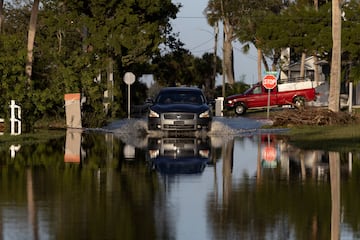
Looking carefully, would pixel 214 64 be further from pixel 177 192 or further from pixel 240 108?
pixel 177 192

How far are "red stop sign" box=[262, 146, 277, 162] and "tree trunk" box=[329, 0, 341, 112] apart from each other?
15.0 metres

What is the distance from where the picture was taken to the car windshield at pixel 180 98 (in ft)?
114

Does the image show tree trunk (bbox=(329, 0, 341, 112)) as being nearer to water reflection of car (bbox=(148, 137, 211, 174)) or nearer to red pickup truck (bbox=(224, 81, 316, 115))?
water reflection of car (bbox=(148, 137, 211, 174))

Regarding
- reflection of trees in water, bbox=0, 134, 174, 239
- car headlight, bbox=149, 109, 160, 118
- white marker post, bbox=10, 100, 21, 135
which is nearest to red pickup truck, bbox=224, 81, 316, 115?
car headlight, bbox=149, 109, 160, 118

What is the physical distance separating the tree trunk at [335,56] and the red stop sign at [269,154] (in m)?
15.0

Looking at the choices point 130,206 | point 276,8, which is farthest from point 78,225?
point 276,8

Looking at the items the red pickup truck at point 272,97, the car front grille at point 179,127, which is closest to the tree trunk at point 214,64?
the red pickup truck at point 272,97

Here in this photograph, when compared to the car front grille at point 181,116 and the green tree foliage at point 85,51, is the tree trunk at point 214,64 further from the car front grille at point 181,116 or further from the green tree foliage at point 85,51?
the car front grille at point 181,116

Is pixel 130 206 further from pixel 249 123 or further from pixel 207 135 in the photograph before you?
pixel 249 123

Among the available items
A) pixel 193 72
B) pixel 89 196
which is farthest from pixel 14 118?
pixel 193 72

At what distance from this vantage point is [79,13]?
5591 cm

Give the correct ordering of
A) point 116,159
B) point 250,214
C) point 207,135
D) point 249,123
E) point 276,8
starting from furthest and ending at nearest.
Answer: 1. point 276,8
2. point 249,123
3. point 207,135
4. point 116,159
5. point 250,214

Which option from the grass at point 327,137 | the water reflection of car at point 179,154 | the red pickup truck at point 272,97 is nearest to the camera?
the water reflection of car at point 179,154

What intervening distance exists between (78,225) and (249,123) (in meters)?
33.0
